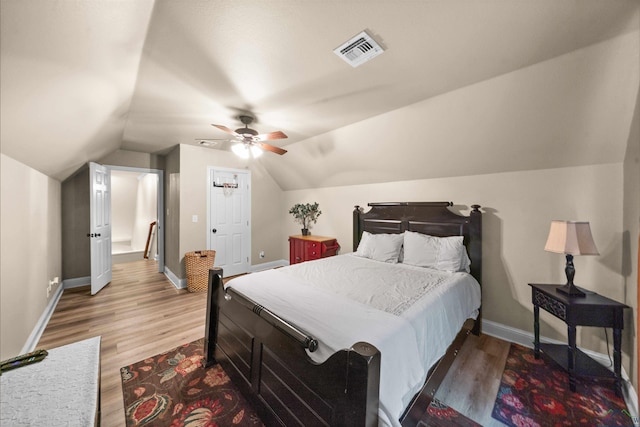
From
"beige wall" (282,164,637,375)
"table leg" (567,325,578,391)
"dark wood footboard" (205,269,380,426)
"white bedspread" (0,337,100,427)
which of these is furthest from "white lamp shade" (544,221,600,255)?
"white bedspread" (0,337,100,427)

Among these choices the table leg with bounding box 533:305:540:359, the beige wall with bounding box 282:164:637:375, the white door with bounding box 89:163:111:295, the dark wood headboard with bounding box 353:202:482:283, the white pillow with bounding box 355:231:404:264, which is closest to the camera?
the beige wall with bounding box 282:164:637:375

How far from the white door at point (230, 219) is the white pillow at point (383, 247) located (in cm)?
267

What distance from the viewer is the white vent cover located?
1590 millimetres

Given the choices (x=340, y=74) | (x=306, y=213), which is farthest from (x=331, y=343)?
(x=306, y=213)

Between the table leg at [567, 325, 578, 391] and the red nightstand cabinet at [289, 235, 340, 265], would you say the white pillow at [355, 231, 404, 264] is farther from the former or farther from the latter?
the table leg at [567, 325, 578, 391]

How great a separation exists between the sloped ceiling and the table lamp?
27.2 inches

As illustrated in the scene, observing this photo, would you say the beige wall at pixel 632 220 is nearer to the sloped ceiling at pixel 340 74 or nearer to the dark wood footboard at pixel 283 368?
the sloped ceiling at pixel 340 74

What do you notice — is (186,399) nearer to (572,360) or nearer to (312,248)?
(312,248)

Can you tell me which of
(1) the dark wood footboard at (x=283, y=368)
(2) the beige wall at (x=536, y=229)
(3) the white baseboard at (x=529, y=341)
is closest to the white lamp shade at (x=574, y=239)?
(2) the beige wall at (x=536, y=229)

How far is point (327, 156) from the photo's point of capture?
389 cm

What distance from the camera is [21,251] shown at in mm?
2227

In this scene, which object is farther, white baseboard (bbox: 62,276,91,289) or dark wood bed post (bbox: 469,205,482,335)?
white baseboard (bbox: 62,276,91,289)

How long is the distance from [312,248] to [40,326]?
A: 135 inches

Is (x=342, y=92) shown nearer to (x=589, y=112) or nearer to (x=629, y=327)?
(x=589, y=112)
